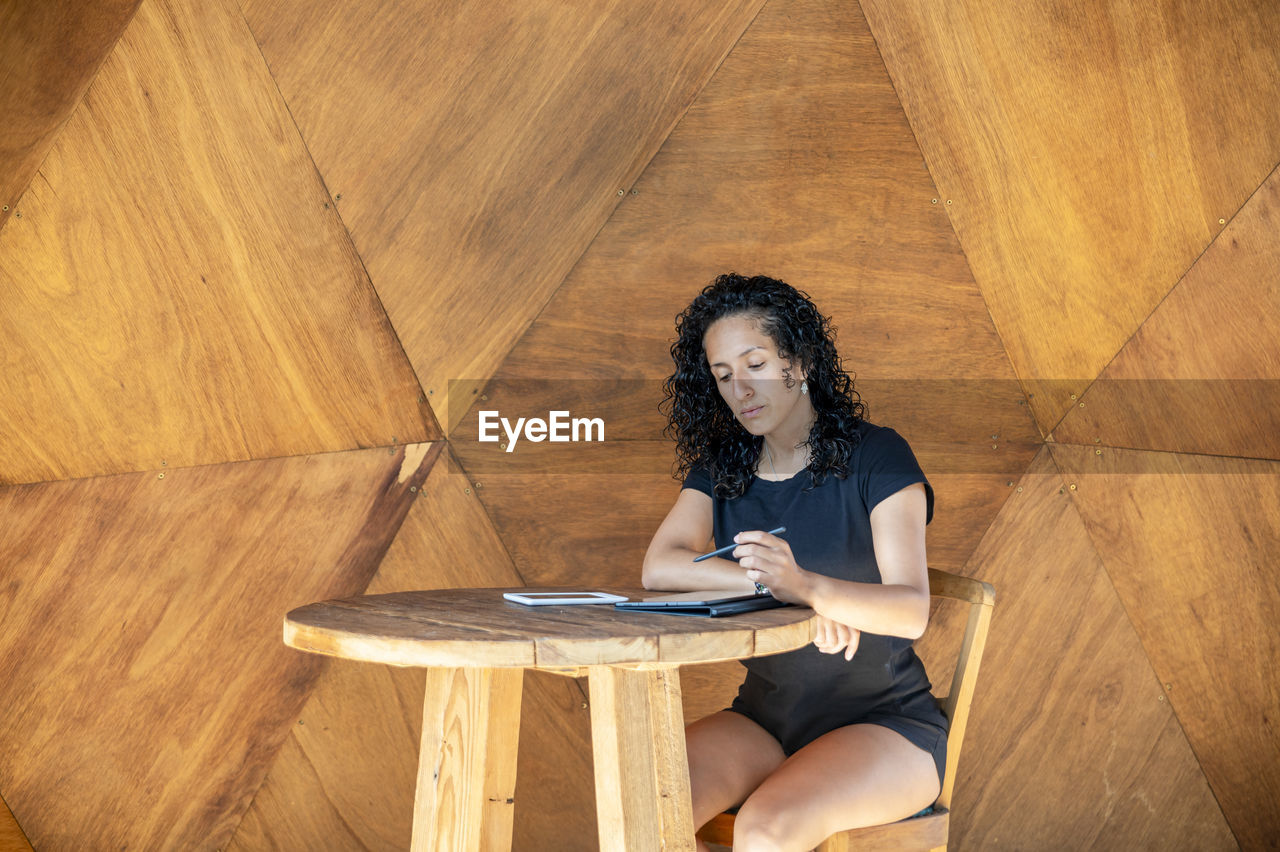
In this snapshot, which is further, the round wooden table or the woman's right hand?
the woman's right hand

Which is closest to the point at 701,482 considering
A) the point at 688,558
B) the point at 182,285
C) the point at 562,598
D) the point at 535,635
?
the point at 688,558

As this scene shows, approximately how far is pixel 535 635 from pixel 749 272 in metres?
1.70

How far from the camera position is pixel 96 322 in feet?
8.66

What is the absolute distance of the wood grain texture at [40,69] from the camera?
2.52 m

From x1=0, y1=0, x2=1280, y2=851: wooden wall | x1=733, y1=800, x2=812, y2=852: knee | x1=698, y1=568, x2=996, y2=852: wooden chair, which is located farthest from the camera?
x1=0, y1=0, x2=1280, y2=851: wooden wall

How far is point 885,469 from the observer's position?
2.16 meters

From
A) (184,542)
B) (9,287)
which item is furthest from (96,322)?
(184,542)

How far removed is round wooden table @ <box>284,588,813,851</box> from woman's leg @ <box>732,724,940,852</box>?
0.19 metres

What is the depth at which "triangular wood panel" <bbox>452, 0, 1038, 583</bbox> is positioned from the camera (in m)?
3.03

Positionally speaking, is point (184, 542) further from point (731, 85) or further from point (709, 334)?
point (731, 85)

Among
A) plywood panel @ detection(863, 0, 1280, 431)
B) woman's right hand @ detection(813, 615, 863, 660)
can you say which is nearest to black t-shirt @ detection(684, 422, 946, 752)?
woman's right hand @ detection(813, 615, 863, 660)

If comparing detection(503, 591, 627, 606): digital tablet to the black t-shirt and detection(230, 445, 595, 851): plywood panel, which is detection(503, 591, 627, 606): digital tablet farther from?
detection(230, 445, 595, 851): plywood panel

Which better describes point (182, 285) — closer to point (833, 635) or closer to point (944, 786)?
point (833, 635)

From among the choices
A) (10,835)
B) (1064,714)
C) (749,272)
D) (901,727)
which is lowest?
(10,835)
